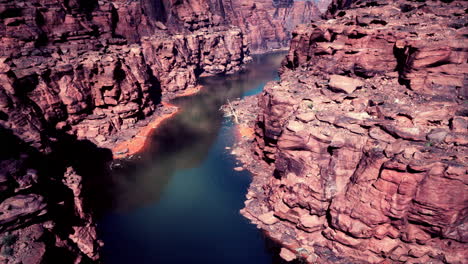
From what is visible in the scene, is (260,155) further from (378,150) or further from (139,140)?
(139,140)

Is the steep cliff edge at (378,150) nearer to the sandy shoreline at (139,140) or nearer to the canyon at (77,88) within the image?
the canyon at (77,88)

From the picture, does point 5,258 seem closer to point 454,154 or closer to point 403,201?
point 403,201

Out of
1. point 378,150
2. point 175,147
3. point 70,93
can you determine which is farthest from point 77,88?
point 378,150

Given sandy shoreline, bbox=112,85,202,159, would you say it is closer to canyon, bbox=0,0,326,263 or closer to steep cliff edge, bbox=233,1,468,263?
canyon, bbox=0,0,326,263

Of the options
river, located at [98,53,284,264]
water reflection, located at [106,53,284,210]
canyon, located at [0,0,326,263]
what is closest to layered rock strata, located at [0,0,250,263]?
canyon, located at [0,0,326,263]

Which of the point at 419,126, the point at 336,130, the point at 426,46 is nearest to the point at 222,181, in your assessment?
the point at 336,130
